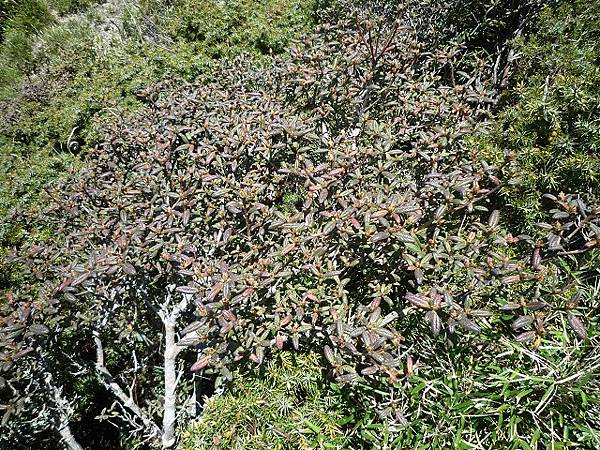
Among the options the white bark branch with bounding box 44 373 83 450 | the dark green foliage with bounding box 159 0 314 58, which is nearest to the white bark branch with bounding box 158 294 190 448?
the white bark branch with bounding box 44 373 83 450

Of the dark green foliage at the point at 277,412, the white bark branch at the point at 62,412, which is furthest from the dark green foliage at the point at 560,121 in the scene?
the white bark branch at the point at 62,412

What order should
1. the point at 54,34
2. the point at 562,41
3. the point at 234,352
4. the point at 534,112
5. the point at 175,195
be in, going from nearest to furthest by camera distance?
the point at 234,352, the point at 175,195, the point at 534,112, the point at 562,41, the point at 54,34

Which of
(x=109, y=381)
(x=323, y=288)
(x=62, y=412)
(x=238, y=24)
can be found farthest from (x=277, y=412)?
(x=238, y=24)

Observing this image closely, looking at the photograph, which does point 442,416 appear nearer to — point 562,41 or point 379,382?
point 379,382

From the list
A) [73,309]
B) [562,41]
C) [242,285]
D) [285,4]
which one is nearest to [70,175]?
[73,309]

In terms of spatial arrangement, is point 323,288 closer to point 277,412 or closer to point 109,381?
point 277,412

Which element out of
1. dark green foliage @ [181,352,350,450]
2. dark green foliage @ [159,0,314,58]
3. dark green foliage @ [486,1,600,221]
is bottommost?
dark green foliage @ [181,352,350,450]

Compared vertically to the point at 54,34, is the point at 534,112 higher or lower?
lower

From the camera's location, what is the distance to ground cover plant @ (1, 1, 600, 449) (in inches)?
65.2

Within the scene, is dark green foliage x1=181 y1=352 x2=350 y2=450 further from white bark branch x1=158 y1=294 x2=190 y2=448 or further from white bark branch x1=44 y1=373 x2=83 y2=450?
white bark branch x1=44 y1=373 x2=83 y2=450

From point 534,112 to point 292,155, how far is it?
56.8 inches

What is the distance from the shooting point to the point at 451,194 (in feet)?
5.85

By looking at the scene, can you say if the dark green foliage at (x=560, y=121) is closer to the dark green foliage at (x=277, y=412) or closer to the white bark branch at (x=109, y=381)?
the dark green foliage at (x=277, y=412)

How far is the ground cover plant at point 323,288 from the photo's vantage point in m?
1.66
